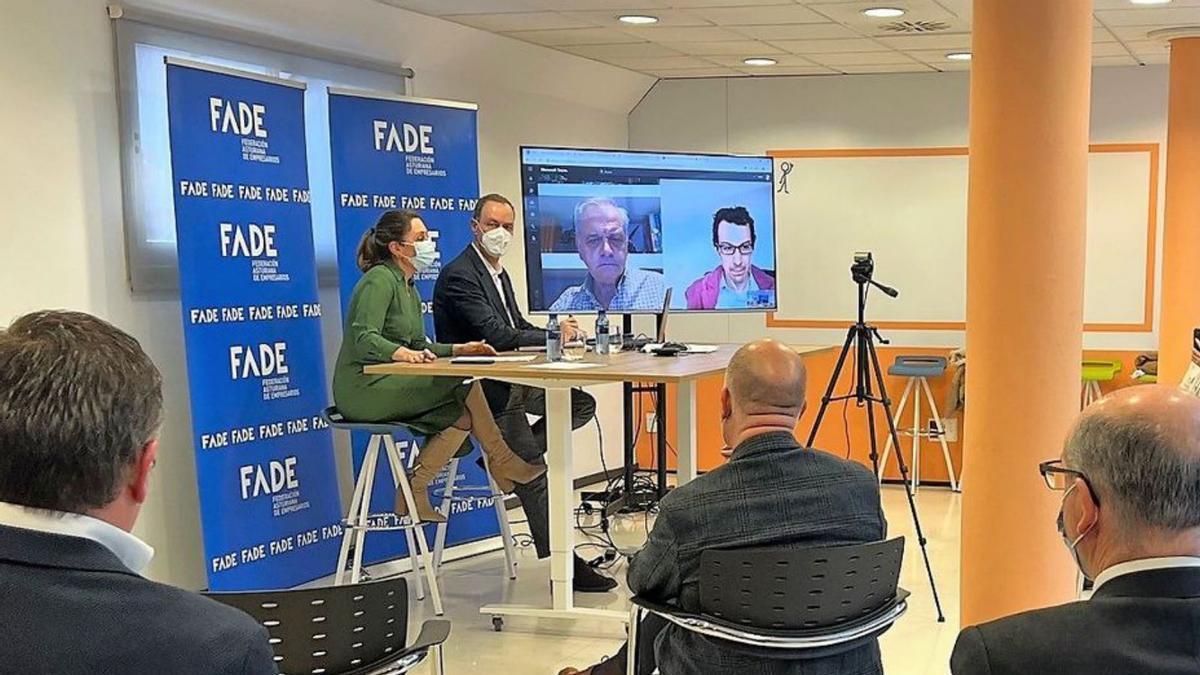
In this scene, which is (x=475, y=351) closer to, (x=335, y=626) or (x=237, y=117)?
(x=237, y=117)

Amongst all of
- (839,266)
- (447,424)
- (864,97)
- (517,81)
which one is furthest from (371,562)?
(864,97)

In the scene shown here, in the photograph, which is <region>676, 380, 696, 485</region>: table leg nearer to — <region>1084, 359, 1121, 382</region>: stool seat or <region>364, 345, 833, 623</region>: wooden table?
<region>364, 345, 833, 623</region>: wooden table

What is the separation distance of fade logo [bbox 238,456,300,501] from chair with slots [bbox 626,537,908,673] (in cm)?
275

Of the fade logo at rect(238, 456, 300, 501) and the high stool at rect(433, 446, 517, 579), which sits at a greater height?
the fade logo at rect(238, 456, 300, 501)

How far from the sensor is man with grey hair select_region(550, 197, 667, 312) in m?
4.95

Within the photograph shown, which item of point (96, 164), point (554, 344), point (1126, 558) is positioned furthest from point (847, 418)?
point (1126, 558)

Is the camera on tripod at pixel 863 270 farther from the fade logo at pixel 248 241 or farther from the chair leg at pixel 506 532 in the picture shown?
the fade logo at pixel 248 241

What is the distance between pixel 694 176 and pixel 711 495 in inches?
121

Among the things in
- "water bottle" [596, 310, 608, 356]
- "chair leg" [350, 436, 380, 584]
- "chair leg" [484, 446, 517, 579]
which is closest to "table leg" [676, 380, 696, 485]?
"water bottle" [596, 310, 608, 356]

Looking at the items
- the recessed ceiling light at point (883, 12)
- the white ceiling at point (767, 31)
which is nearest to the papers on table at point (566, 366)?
the white ceiling at point (767, 31)

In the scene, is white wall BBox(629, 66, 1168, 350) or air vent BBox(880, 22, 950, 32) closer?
air vent BBox(880, 22, 950, 32)

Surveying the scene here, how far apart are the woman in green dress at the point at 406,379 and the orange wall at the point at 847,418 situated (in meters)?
2.65

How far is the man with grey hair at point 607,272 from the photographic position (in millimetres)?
4945

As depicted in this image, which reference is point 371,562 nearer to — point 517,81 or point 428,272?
point 428,272
